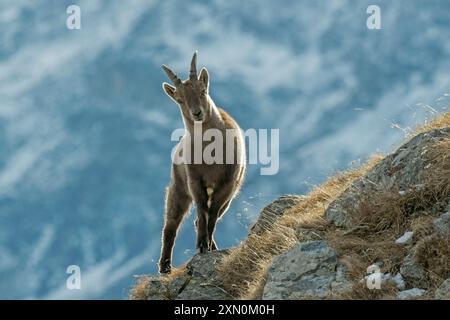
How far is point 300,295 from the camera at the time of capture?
10.4m

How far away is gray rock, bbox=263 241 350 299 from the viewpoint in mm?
10391

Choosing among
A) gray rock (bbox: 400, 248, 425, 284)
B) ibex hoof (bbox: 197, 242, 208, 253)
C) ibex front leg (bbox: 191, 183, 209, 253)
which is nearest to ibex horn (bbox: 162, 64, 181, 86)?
ibex front leg (bbox: 191, 183, 209, 253)

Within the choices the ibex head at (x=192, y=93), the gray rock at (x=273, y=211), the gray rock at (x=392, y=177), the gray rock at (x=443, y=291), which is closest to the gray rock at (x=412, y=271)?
the gray rock at (x=443, y=291)

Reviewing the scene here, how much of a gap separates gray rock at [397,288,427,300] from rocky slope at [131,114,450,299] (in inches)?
0.5

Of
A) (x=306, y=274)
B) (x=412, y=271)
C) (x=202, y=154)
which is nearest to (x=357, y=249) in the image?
(x=306, y=274)

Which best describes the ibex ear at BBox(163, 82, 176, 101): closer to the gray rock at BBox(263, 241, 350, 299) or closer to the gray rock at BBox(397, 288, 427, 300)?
the gray rock at BBox(263, 241, 350, 299)

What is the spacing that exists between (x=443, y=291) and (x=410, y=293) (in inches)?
22.3

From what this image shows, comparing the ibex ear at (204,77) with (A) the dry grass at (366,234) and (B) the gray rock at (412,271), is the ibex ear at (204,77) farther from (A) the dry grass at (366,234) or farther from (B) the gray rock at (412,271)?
(B) the gray rock at (412,271)

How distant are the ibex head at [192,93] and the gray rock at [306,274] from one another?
12.6 ft

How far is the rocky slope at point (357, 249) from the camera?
1014 cm

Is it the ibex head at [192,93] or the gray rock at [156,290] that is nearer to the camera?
the gray rock at [156,290]
